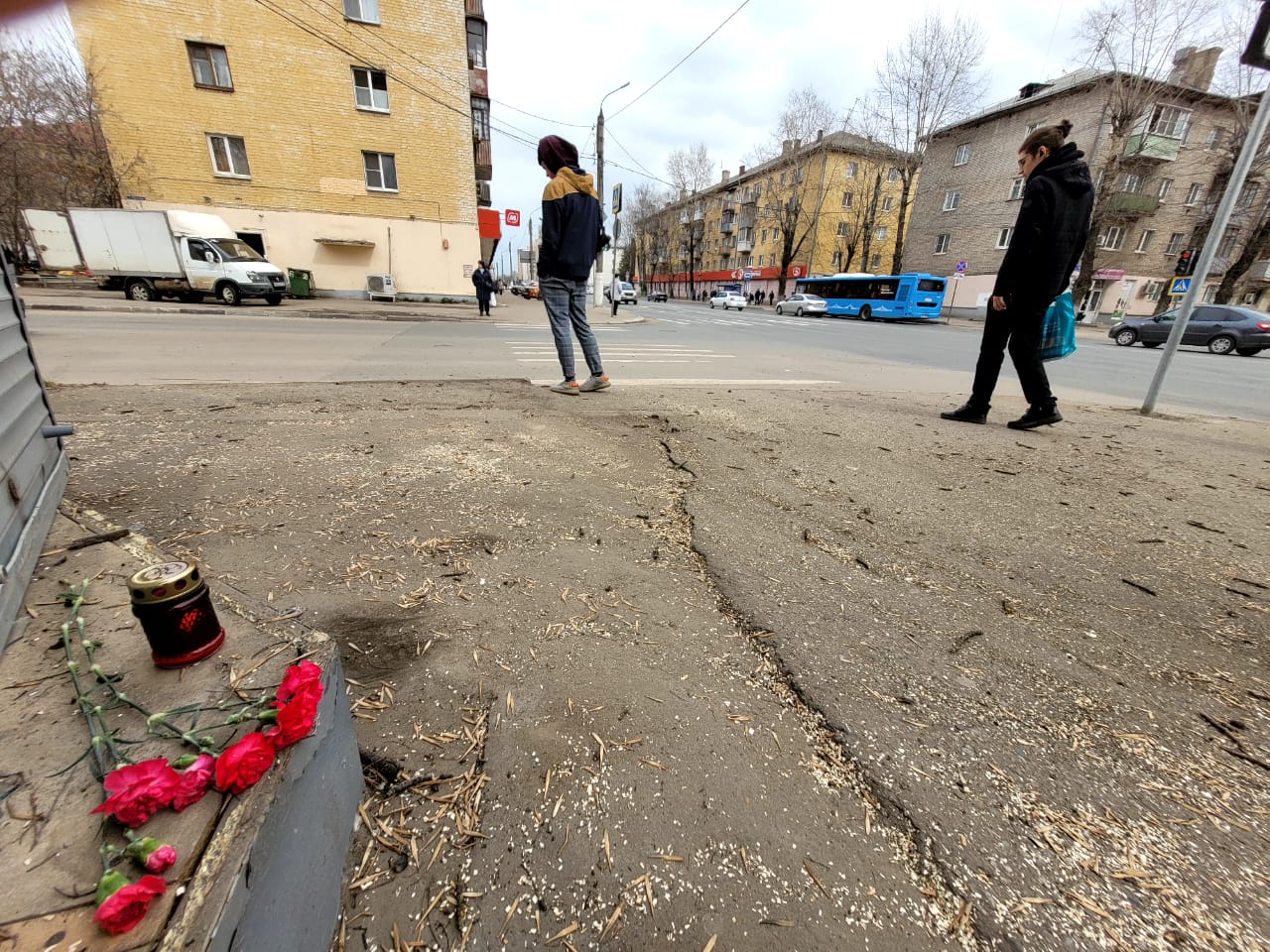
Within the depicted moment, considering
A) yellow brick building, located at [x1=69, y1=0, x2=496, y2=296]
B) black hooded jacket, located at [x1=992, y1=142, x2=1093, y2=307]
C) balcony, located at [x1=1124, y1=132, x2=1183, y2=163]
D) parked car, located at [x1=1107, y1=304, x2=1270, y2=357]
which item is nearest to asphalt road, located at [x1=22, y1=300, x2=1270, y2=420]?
black hooded jacket, located at [x1=992, y1=142, x2=1093, y2=307]

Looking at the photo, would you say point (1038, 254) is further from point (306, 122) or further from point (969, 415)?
point (306, 122)

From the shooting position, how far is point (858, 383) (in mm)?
7285

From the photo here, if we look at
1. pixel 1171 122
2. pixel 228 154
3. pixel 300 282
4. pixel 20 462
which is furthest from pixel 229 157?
pixel 1171 122

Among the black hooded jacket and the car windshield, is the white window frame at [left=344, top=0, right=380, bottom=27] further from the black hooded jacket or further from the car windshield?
the black hooded jacket

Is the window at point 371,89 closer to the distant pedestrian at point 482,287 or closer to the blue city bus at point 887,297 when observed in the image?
the distant pedestrian at point 482,287

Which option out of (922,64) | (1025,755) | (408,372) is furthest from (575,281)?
(922,64)

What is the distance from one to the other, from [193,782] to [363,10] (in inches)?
1098

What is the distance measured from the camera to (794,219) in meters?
48.0

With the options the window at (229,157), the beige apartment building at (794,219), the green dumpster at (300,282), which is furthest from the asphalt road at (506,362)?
the beige apartment building at (794,219)

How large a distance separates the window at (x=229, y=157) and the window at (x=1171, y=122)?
48183mm

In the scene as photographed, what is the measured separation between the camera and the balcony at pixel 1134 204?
1262 inches

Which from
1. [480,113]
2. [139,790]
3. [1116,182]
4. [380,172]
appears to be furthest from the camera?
[1116,182]

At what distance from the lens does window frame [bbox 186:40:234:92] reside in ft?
62.9

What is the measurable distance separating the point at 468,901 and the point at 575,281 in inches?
197
